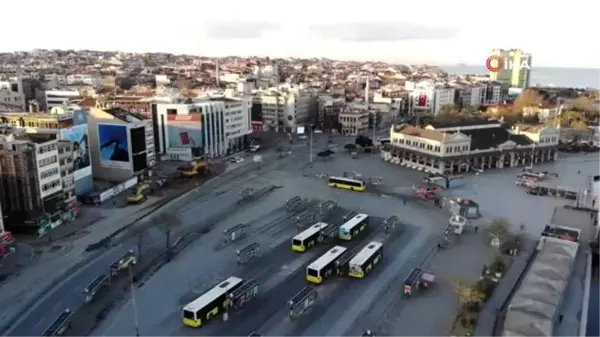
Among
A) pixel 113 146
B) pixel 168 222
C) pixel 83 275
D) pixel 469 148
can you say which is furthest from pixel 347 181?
pixel 83 275

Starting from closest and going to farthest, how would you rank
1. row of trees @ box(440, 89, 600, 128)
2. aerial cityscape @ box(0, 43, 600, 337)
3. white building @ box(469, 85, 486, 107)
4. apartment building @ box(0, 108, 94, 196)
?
aerial cityscape @ box(0, 43, 600, 337) < apartment building @ box(0, 108, 94, 196) < row of trees @ box(440, 89, 600, 128) < white building @ box(469, 85, 486, 107)

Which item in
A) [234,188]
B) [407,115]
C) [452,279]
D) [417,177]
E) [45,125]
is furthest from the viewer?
[407,115]

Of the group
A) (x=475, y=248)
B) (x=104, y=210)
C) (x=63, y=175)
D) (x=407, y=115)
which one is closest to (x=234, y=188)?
(x=104, y=210)

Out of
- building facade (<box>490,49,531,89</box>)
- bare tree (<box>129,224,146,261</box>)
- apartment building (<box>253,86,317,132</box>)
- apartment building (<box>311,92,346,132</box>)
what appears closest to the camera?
bare tree (<box>129,224,146,261</box>)

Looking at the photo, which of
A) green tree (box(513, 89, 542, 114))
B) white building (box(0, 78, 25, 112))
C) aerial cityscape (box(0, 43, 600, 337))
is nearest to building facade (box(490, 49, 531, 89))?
green tree (box(513, 89, 542, 114))

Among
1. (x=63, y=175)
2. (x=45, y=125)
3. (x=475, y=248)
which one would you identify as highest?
(x=45, y=125)

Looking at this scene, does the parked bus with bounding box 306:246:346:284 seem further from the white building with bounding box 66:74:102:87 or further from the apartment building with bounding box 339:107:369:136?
the white building with bounding box 66:74:102:87

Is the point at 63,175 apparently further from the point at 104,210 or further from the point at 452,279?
the point at 452,279
